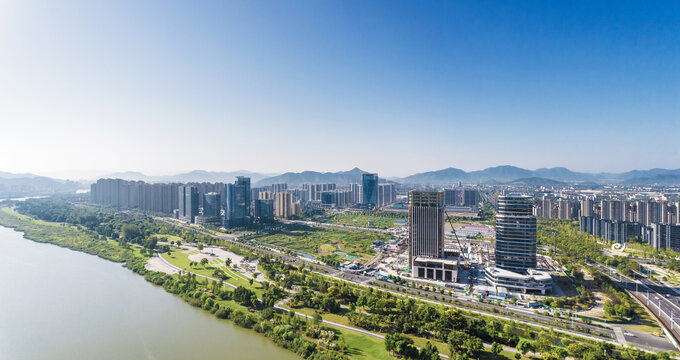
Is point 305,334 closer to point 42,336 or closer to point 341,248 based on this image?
point 42,336

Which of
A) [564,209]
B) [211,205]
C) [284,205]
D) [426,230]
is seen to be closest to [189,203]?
[211,205]

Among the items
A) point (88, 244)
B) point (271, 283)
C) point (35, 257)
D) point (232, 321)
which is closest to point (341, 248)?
point (271, 283)

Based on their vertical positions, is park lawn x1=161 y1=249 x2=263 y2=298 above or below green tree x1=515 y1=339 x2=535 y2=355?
below

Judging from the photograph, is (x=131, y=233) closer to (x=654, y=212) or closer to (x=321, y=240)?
(x=321, y=240)

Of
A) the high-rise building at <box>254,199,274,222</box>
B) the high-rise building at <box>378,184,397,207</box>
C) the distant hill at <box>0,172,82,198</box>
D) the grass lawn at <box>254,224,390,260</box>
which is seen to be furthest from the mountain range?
the grass lawn at <box>254,224,390,260</box>

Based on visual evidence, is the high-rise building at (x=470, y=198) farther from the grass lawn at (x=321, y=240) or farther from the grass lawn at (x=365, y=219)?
the grass lawn at (x=321, y=240)

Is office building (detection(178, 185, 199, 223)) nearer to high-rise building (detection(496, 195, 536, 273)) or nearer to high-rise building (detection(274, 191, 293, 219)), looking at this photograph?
high-rise building (detection(274, 191, 293, 219))
